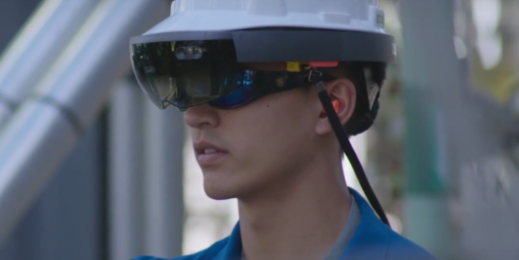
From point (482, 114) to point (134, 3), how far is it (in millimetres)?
1449

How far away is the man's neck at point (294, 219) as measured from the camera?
6.31ft

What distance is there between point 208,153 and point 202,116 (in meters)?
0.08

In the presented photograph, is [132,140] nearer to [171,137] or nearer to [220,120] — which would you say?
[171,137]

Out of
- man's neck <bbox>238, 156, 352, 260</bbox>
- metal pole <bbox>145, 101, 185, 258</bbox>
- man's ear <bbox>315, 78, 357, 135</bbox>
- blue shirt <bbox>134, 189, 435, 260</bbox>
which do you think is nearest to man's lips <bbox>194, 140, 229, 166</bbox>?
man's neck <bbox>238, 156, 352, 260</bbox>

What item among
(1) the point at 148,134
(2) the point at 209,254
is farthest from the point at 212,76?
(1) the point at 148,134

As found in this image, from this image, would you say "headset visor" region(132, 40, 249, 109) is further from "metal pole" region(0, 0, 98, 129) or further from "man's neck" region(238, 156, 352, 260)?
"metal pole" region(0, 0, 98, 129)

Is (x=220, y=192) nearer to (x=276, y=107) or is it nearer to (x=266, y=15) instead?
(x=276, y=107)

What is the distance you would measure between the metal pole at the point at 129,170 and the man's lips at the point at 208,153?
8.73ft

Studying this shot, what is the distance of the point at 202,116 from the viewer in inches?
75.2

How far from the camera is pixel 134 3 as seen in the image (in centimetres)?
293

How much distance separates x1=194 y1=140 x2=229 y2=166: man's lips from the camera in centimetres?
188

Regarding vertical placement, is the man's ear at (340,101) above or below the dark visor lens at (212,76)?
below

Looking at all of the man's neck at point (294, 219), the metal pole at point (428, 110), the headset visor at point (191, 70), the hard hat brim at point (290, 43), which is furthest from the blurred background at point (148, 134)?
the headset visor at point (191, 70)

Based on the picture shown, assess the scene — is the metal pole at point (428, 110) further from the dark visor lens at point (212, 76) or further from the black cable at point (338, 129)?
the dark visor lens at point (212, 76)
